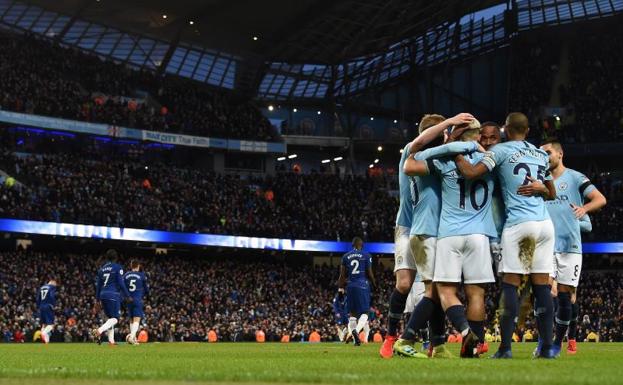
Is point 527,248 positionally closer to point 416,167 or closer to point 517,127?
point 517,127

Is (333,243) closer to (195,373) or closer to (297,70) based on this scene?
(297,70)

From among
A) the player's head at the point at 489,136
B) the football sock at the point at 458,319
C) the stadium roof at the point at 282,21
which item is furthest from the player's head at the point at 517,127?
the stadium roof at the point at 282,21

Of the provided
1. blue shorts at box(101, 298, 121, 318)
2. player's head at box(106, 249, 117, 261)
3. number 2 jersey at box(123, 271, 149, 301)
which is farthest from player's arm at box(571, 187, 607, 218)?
blue shorts at box(101, 298, 121, 318)

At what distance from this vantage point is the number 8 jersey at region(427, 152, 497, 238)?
11078 mm

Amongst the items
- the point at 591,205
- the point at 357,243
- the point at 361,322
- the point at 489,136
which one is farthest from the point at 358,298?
the point at 489,136

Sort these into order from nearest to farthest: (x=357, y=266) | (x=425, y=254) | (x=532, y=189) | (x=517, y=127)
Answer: (x=532, y=189) → (x=517, y=127) → (x=425, y=254) → (x=357, y=266)

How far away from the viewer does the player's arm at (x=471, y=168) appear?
36.1 ft

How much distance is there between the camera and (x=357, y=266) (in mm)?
23766

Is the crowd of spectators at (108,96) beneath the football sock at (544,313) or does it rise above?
above

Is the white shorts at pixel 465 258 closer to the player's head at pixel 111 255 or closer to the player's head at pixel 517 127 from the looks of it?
the player's head at pixel 517 127

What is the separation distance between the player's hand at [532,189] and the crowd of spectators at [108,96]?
49.9 metres

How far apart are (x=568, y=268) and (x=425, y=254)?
3.59 m

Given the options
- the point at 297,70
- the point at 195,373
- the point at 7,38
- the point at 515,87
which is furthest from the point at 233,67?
the point at 195,373

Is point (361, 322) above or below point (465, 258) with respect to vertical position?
below
